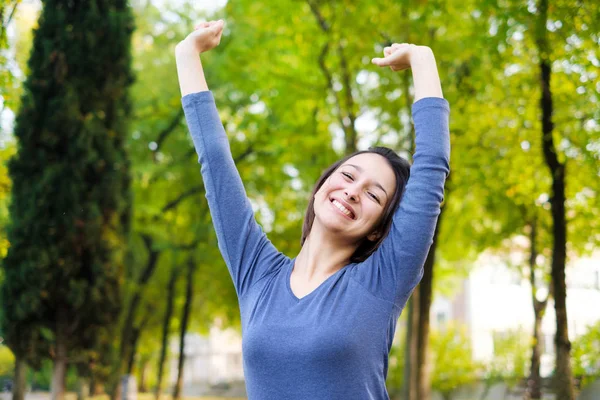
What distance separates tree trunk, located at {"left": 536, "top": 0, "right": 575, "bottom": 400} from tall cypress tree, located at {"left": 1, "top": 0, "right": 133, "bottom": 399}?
7693 millimetres

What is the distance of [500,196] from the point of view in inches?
578

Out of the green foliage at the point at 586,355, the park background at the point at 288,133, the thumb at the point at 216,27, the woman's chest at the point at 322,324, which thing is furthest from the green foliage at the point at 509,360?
the woman's chest at the point at 322,324

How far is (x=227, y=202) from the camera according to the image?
2.06 m

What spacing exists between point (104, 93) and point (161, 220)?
5.73 m

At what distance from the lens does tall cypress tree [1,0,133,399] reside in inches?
492

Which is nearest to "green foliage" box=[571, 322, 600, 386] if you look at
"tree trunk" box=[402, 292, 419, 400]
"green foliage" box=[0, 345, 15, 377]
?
"tree trunk" box=[402, 292, 419, 400]

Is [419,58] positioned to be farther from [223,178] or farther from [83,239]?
[83,239]

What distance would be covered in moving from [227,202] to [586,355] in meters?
11.2

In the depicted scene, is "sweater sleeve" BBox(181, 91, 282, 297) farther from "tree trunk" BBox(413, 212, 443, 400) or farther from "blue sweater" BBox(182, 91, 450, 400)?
"tree trunk" BBox(413, 212, 443, 400)

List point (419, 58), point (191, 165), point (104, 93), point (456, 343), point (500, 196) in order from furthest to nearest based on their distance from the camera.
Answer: point (456, 343)
point (191, 165)
point (500, 196)
point (104, 93)
point (419, 58)

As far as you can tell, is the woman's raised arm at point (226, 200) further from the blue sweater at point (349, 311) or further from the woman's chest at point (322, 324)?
the woman's chest at point (322, 324)

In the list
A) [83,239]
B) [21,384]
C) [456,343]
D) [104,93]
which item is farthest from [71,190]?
[456,343]

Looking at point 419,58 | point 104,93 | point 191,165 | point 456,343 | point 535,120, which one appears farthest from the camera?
point 456,343

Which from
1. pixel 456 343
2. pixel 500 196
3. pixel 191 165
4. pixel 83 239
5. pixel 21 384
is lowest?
pixel 21 384
